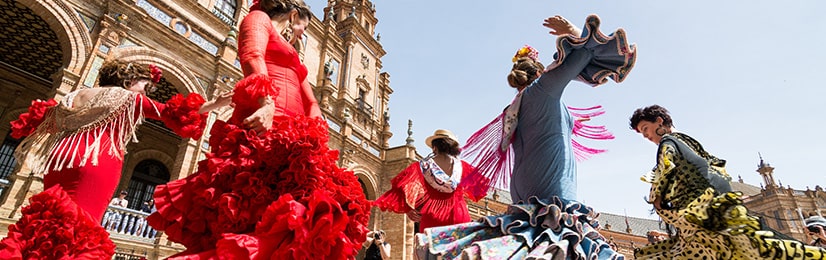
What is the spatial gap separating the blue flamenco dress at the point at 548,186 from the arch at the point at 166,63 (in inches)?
365

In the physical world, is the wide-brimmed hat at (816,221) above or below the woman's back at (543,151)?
above

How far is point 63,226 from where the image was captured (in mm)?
1771

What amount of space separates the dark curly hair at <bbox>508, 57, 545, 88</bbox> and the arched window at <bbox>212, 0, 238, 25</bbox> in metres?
12.0

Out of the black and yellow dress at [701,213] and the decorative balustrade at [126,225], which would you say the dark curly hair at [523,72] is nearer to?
the black and yellow dress at [701,213]

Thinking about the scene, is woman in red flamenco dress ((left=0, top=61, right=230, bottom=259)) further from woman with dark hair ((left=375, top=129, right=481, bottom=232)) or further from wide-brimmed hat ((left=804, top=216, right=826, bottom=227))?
wide-brimmed hat ((left=804, top=216, right=826, bottom=227))

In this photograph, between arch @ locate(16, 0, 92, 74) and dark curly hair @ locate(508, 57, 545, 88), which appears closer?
dark curly hair @ locate(508, 57, 545, 88)

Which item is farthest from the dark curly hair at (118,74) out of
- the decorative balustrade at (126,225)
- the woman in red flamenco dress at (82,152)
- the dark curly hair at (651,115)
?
the decorative balustrade at (126,225)

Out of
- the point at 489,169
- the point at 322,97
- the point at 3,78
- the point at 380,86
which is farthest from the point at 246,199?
the point at 380,86

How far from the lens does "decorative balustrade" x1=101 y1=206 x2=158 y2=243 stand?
7.69 metres

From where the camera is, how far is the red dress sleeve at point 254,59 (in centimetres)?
166

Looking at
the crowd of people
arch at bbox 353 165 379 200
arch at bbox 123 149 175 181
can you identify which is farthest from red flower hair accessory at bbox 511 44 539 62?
arch at bbox 353 165 379 200

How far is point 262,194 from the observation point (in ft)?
5.12

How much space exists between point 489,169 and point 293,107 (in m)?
1.12

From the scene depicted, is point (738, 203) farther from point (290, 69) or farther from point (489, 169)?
point (290, 69)
